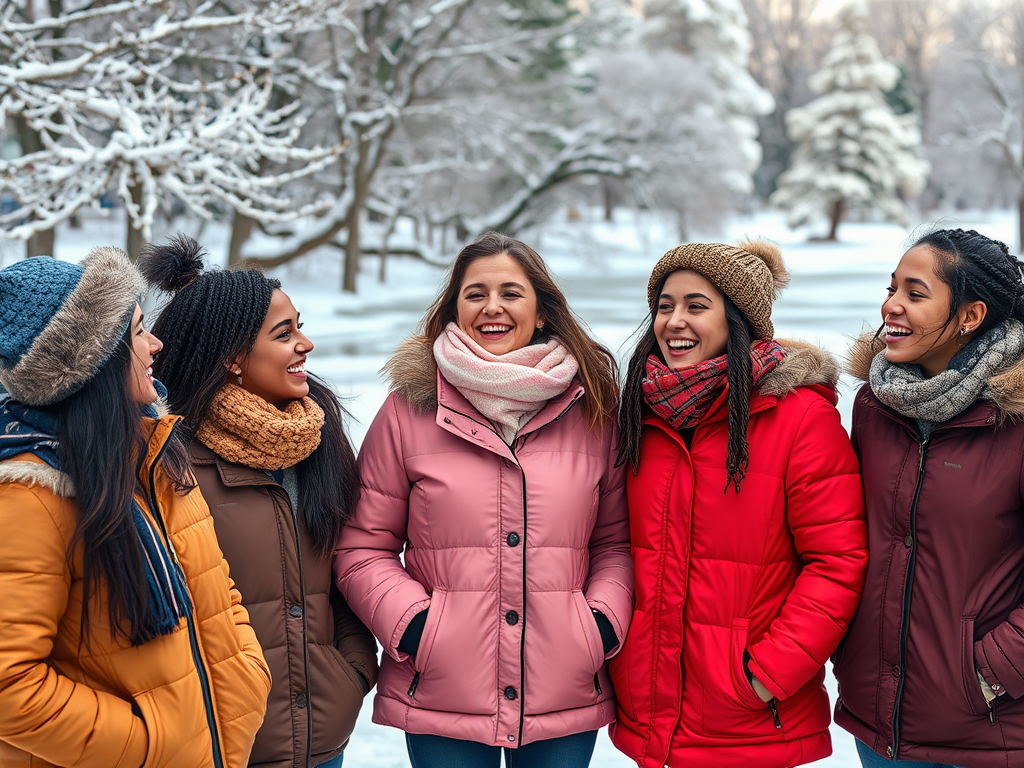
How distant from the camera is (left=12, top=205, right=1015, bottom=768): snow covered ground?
4148mm

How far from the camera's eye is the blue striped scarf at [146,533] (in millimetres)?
1723

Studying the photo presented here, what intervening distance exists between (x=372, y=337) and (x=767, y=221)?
36.2 meters

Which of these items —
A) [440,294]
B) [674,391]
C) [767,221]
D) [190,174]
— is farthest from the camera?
[767,221]

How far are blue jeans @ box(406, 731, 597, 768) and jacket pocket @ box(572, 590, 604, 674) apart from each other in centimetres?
21

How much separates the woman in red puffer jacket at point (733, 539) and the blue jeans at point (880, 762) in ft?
0.36

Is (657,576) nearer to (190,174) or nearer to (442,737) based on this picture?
(442,737)

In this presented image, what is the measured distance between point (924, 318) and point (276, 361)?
1.62 metres

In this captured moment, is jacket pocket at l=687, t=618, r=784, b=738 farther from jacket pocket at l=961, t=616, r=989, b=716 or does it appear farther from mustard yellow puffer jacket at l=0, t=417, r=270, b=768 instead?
mustard yellow puffer jacket at l=0, t=417, r=270, b=768

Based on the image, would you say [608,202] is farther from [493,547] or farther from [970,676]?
[970,676]

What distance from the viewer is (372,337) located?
51.6 feet

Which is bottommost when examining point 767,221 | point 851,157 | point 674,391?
point 767,221

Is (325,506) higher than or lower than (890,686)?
higher

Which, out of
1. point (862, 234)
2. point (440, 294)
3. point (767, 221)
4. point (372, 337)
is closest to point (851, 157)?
point (862, 234)

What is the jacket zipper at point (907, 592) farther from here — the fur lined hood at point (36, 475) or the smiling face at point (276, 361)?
the fur lined hood at point (36, 475)
